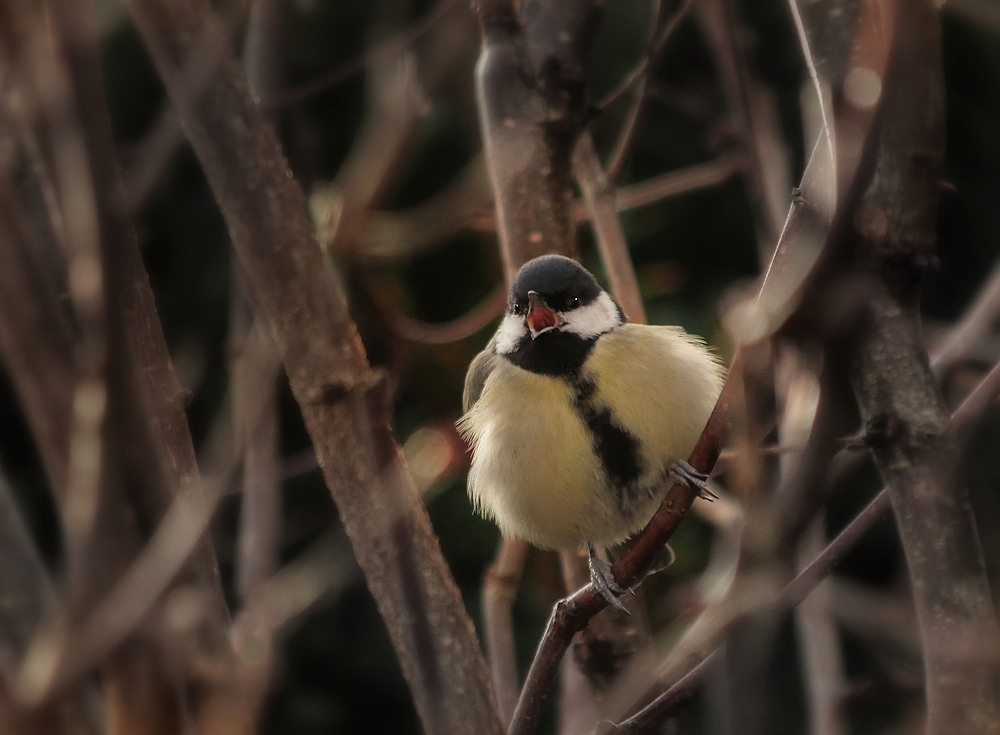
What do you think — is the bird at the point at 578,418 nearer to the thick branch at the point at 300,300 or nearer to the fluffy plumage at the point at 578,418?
the fluffy plumage at the point at 578,418

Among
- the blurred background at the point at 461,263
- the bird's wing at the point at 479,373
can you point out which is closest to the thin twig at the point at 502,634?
the bird's wing at the point at 479,373

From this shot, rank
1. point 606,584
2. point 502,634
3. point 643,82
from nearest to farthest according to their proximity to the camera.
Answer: point 606,584 → point 502,634 → point 643,82

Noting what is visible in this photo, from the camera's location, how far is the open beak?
2.34 meters

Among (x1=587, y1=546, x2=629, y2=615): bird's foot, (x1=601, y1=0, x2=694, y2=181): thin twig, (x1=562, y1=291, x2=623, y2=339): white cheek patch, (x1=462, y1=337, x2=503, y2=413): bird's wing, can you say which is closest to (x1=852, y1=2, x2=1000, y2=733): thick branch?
(x1=587, y1=546, x2=629, y2=615): bird's foot

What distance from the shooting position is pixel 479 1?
2.32 m

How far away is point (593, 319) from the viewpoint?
2455 millimetres

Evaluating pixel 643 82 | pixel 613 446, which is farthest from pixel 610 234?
pixel 613 446

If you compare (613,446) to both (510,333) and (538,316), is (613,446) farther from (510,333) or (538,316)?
(510,333)

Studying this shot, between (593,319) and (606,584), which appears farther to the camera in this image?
(593,319)

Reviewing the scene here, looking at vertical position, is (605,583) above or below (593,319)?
below

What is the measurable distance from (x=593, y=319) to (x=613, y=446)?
1.18 feet

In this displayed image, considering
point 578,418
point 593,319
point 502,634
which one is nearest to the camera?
point 502,634

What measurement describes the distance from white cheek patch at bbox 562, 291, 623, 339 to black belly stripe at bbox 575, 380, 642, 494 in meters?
0.22

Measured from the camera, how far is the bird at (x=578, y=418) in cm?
220
